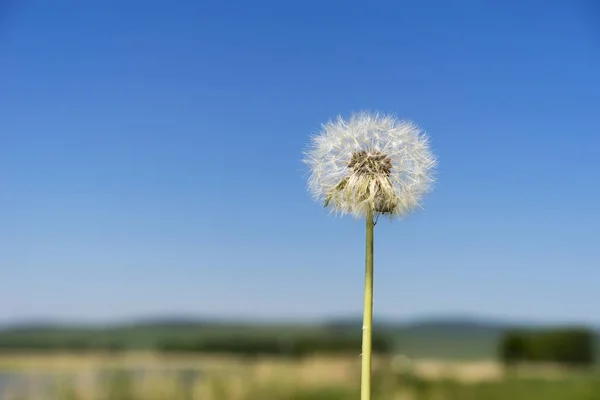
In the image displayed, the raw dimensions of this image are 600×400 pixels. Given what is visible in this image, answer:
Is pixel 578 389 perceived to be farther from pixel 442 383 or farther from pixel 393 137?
pixel 393 137

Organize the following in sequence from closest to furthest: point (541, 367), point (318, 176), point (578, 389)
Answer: point (318, 176) → point (578, 389) → point (541, 367)

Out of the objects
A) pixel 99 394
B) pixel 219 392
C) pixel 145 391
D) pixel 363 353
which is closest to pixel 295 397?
pixel 219 392

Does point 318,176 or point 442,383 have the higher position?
point 318,176

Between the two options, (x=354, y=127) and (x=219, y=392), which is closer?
(x=354, y=127)

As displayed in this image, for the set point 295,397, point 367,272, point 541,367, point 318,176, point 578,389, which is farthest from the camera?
point 541,367

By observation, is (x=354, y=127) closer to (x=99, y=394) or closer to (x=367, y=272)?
(x=367, y=272)

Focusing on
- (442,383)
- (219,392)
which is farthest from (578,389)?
(219,392)

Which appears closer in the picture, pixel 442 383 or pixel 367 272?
pixel 367 272

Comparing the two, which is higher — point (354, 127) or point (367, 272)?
point (354, 127)

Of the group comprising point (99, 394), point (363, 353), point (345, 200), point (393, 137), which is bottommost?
point (99, 394)

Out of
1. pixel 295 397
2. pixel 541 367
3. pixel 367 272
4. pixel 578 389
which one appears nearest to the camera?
pixel 367 272
